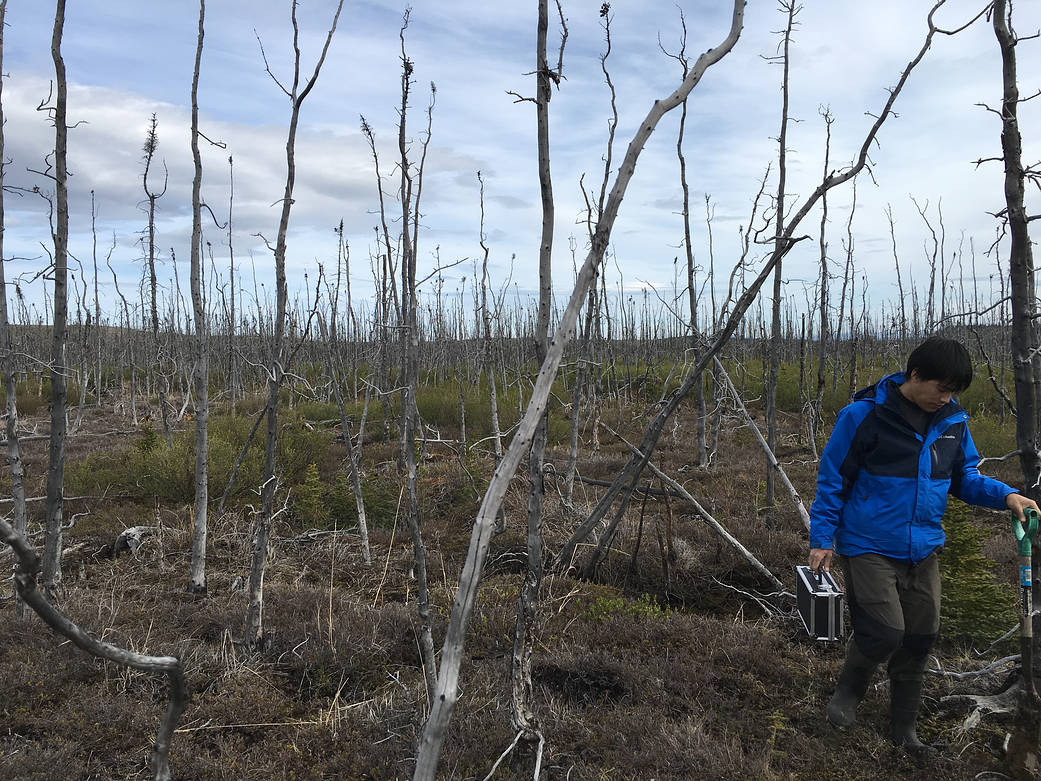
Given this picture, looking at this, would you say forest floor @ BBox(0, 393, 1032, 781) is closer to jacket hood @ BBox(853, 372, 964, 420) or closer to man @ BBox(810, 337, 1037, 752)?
man @ BBox(810, 337, 1037, 752)

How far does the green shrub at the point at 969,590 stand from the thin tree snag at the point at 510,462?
3.07 m

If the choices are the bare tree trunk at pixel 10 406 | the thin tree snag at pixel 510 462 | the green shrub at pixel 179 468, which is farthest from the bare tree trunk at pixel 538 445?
the green shrub at pixel 179 468

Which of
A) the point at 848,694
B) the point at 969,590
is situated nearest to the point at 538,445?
the point at 848,694

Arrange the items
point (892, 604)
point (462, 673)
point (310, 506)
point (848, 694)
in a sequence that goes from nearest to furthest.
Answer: point (892, 604) < point (848, 694) < point (462, 673) < point (310, 506)

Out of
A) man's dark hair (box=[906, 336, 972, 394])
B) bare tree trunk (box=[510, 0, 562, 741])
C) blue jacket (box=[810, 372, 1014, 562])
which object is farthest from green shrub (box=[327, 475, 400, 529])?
man's dark hair (box=[906, 336, 972, 394])

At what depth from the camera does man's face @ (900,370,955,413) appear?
8.51 feet

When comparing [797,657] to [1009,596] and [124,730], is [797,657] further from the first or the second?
[124,730]

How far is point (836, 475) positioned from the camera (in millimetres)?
2781

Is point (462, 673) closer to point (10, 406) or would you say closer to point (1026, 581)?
point (1026, 581)

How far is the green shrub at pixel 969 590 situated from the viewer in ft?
12.2

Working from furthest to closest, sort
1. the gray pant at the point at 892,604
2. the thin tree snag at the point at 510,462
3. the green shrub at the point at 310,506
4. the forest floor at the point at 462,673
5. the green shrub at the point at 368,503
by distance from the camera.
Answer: the green shrub at the point at 368,503 → the green shrub at the point at 310,506 → the forest floor at the point at 462,673 → the gray pant at the point at 892,604 → the thin tree snag at the point at 510,462

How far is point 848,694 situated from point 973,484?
1.10 metres

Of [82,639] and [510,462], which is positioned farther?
[510,462]

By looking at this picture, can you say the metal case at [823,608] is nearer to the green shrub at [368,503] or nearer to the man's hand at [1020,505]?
the man's hand at [1020,505]
